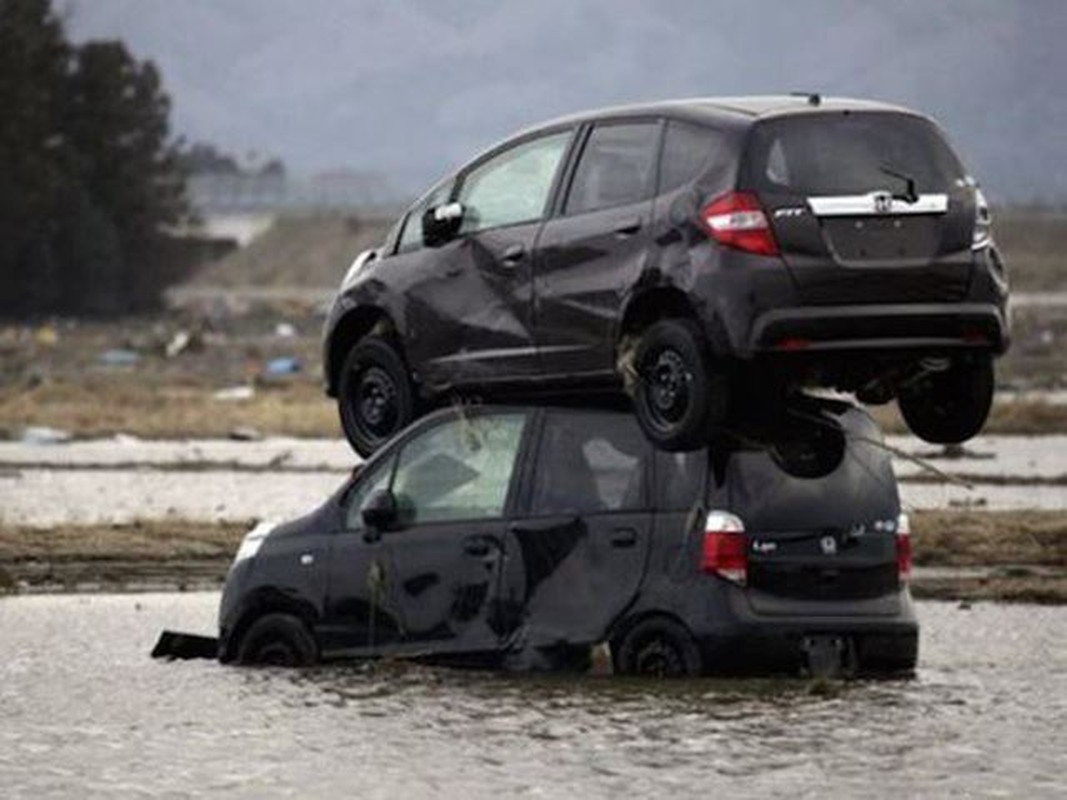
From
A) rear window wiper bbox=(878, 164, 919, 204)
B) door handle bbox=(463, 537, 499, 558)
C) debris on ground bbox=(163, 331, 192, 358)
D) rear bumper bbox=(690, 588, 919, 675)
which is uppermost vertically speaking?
debris on ground bbox=(163, 331, 192, 358)

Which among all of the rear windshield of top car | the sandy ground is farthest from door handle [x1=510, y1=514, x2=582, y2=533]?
the sandy ground

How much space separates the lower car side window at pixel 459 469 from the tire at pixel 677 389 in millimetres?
778

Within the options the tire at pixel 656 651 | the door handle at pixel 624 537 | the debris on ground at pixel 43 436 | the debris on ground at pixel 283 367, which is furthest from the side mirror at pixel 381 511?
the debris on ground at pixel 283 367

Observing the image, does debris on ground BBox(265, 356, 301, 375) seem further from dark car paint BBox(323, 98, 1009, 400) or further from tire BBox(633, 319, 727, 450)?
tire BBox(633, 319, 727, 450)

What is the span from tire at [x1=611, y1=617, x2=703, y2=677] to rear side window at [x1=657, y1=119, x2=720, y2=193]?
2084 millimetres

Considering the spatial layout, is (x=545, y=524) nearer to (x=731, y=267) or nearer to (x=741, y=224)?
(x=731, y=267)

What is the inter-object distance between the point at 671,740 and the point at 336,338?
470 cm

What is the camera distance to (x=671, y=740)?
14.8 meters

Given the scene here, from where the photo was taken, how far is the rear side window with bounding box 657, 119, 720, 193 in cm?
1650

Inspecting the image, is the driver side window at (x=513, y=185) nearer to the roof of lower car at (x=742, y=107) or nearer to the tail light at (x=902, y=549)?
the roof of lower car at (x=742, y=107)

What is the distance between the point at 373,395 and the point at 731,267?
2.92 metres

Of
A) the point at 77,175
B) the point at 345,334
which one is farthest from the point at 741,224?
the point at 77,175

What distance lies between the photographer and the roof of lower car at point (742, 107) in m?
16.4

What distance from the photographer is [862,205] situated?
16250mm
